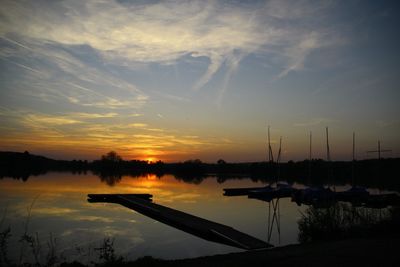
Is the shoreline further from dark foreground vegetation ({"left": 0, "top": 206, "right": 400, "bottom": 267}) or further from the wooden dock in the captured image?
the wooden dock

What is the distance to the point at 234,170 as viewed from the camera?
140 metres

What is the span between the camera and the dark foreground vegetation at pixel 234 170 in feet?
247

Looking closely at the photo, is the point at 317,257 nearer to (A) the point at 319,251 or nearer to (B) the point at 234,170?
(A) the point at 319,251

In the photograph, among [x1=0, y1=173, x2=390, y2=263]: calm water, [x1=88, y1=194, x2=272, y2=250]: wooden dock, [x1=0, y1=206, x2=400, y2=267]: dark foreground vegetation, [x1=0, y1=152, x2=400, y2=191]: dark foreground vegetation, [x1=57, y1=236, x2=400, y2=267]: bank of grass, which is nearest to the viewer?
[x1=57, y1=236, x2=400, y2=267]: bank of grass

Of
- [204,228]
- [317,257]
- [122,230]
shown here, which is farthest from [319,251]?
[122,230]

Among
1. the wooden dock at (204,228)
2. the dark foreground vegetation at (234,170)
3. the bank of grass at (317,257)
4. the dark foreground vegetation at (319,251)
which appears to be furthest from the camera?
the dark foreground vegetation at (234,170)

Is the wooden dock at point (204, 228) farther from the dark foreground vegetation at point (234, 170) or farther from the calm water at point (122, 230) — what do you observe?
the dark foreground vegetation at point (234, 170)

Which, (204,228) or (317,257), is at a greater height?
(317,257)

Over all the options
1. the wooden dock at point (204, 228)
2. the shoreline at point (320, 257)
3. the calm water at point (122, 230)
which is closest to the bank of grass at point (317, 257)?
the shoreline at point (320, 257)

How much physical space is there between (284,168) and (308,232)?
9671 centimetres

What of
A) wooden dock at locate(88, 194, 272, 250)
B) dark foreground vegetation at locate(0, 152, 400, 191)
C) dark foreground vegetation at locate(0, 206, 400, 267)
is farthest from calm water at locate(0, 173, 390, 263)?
dark foreground vegetation at locate(0, 152, 400, 191)

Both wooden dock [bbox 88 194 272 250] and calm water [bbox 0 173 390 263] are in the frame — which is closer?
wooden dock [bbox 88 194 272 250]

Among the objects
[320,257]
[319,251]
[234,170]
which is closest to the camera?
[320,257]

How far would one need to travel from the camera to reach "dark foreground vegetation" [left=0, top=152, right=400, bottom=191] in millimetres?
75275
